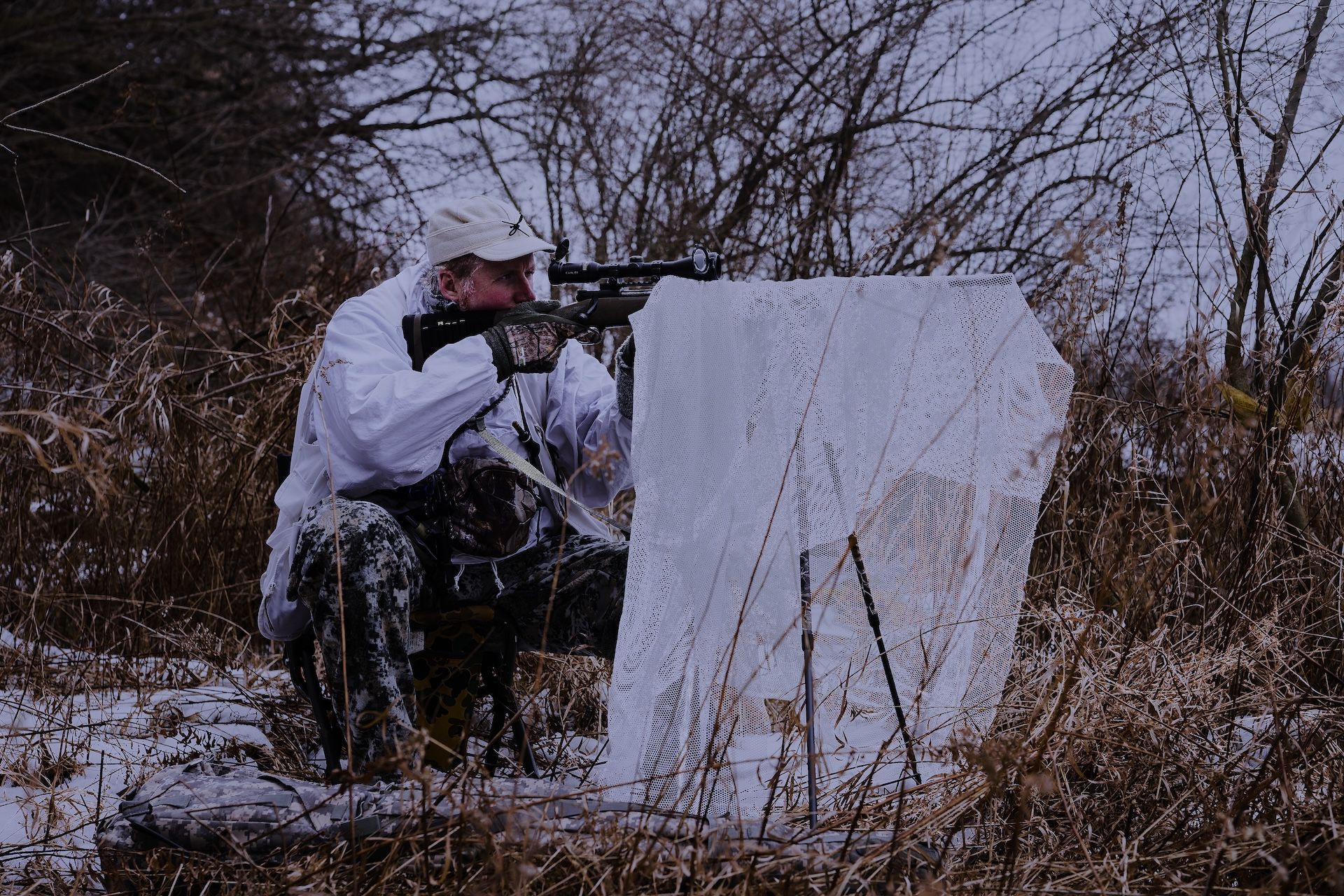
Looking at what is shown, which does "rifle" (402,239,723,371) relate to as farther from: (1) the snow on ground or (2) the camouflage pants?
(1) the snow on ground

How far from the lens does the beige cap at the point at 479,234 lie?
3.06 meters

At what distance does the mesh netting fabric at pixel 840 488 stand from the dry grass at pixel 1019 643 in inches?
7.4

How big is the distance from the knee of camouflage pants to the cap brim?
81 cm

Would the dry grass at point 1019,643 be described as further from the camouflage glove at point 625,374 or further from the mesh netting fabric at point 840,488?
the camouflage glove at point 625,374

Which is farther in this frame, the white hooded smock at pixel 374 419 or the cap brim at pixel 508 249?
the cap brim at pixel 508 249

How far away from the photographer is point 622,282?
259 centimetres

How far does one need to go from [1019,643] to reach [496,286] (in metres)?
1.75

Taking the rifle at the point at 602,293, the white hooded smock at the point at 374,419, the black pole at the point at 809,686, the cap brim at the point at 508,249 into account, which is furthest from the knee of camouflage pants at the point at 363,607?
the black pole at the point at 809,686

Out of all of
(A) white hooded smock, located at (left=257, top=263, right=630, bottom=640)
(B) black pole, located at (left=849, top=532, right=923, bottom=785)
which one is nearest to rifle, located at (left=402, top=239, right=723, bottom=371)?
(A) white hooded smock, located at (left=257, top=263, right=630, bottom=640)

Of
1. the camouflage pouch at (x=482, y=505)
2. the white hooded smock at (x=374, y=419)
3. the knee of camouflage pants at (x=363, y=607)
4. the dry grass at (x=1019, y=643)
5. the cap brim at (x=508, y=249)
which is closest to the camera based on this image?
the dry grass at (x=1019, y=643)

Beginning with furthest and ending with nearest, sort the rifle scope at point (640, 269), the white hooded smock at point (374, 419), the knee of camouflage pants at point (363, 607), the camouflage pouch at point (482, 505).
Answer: the camouflage pouch at point (482, 505) → the white hooded smock at point (374, 419) → the knee of camouflage pants at point (363, 607) → the rifle scope at point (640, 269)

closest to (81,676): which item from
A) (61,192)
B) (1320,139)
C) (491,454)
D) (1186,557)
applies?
(491,454)

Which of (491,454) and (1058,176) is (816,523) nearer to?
(491,454)

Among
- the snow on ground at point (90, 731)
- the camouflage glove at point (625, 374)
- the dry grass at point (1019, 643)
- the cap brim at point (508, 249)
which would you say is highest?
the cap brim at point (508, 249)
